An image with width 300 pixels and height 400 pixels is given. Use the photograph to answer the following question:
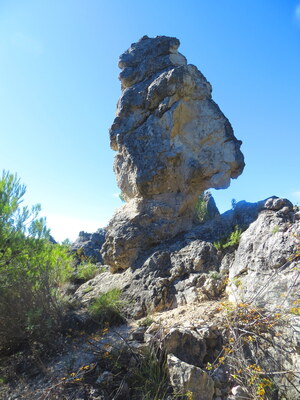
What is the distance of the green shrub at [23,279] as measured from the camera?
4863mm

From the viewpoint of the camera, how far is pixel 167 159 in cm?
798

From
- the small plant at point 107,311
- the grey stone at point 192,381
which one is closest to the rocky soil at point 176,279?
the grey stone at point 192,381

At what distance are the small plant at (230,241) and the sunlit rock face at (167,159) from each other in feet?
4.97

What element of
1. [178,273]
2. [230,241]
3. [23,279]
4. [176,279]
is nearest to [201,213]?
[230,241]

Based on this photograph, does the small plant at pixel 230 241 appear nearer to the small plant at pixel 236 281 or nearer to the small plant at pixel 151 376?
the small plant at pixel 236 281

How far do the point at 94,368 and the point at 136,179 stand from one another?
17.8 feet

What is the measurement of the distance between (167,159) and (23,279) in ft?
16.4

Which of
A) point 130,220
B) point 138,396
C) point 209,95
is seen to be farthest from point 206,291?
point 209,95

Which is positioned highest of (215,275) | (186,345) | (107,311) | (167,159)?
(167,159)

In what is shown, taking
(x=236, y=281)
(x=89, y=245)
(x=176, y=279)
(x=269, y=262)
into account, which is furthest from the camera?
(x=89, y=245)

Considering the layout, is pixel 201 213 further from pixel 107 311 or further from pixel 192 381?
pixel 192 381

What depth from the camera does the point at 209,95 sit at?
8891mm

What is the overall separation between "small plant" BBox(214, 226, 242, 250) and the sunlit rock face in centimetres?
152

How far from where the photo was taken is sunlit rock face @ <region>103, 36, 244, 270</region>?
778 centimetres
